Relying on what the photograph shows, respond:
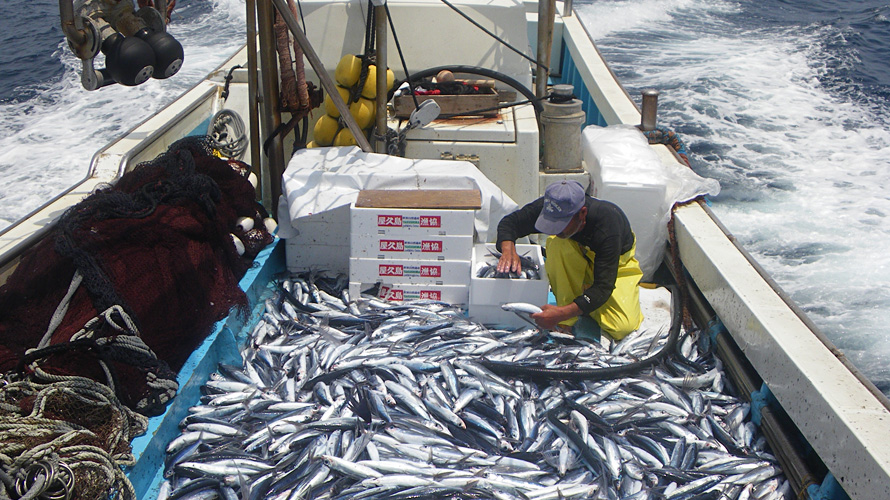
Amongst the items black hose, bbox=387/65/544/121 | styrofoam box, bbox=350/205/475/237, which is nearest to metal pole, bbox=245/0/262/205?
black hose, bbox=387/65/544/121

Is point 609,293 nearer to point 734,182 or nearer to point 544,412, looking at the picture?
point 544,412

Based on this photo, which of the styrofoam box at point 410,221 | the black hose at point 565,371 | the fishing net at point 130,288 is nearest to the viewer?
the fishing net at point 130,288

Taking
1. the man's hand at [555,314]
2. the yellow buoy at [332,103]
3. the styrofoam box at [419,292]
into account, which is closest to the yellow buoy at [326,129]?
the yellow buoy at [332,103]

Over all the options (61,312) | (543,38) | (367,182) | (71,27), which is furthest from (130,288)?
(543,38)

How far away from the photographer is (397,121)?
5871 mm

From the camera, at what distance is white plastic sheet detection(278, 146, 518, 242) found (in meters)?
5.03

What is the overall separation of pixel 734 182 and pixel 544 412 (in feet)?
23.2

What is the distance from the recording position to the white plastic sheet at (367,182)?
5.03 metres

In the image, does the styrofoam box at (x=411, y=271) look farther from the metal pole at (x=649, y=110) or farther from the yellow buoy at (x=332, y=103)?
the metal pole at (x=649, y=110)

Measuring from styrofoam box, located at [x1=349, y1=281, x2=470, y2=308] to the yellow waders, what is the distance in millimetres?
658

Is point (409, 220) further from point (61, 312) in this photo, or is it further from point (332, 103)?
→ point (61, 312)

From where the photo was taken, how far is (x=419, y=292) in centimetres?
494

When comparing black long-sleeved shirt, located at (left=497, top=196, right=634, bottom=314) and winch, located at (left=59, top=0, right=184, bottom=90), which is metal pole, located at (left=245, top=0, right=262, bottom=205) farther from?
black long-sleeved shirt, located at (left=497, top=196, right=634, bottom=314)

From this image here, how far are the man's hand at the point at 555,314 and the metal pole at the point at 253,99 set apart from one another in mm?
2692
